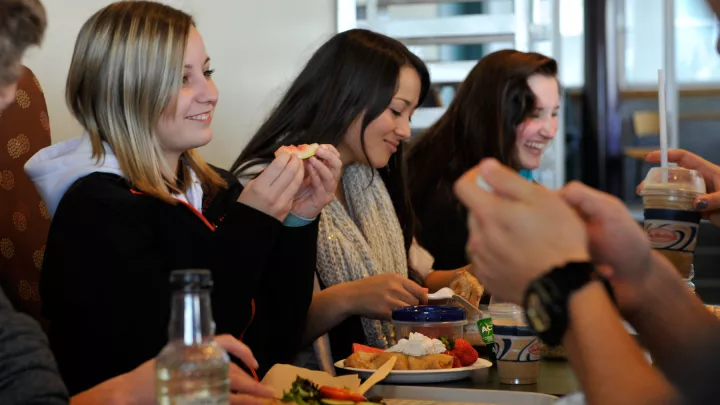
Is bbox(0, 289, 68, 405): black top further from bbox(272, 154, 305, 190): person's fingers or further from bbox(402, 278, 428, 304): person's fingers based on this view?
bbox(402, 278, 428, 304): person's fingers

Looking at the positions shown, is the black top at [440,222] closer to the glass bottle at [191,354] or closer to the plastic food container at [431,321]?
the plastic food container at [431,321]

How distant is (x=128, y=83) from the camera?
1.85 metres

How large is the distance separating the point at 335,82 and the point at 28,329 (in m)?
1.49

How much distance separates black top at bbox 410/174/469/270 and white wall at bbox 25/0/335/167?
715 millimetres

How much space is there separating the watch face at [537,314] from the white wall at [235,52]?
5.70 ft

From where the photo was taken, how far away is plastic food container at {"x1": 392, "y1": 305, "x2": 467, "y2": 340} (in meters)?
1.86

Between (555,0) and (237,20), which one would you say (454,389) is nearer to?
(237,20)

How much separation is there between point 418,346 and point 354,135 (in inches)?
37.9

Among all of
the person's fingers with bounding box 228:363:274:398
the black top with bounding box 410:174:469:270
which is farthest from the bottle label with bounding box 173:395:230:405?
the black top with bounding box 410:174:469:270

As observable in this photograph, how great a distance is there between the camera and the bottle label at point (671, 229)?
178 cm

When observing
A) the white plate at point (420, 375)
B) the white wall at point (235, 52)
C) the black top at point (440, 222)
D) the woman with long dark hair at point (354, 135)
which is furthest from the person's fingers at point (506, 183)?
the black top at point (440, 222)

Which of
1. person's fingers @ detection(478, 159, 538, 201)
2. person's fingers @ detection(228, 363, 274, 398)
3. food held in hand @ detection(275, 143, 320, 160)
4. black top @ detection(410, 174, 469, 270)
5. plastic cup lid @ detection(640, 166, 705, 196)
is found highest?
person's fingers @ detection(478, 159, 538, 201)

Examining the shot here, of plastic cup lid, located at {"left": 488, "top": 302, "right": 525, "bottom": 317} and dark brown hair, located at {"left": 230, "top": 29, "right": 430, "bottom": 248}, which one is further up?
dark brown hair, located at {"left": 230, "top": 29, "right": 430, "bottom": 248}

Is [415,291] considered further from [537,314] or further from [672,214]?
[537,314]
